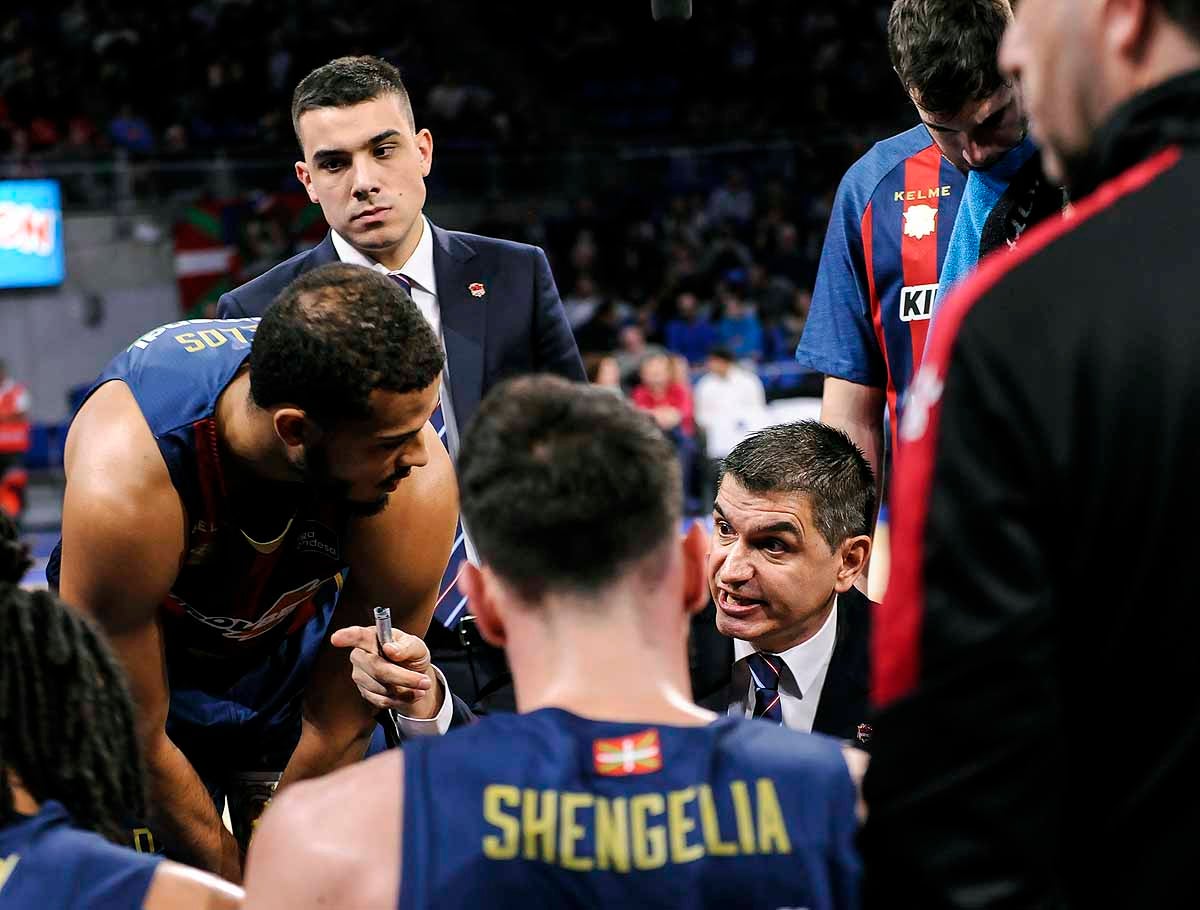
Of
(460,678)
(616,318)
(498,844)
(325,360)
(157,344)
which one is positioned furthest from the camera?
(616,318)

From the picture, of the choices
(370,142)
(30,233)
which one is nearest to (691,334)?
(30,233)

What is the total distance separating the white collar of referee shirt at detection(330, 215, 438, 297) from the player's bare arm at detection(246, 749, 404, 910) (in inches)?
88.1

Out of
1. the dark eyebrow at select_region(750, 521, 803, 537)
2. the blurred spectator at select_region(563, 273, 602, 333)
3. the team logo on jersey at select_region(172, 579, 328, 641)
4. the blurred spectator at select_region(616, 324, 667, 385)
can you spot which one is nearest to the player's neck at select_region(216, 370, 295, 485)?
the team logo on jersey at select_region(172, 579, 328, 641)

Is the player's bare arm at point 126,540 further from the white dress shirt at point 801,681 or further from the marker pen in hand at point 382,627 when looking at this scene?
the white dress shirt at point 801,681

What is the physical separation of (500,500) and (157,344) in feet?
4.97

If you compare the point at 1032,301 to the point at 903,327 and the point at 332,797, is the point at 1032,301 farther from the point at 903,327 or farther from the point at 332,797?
the point at 903,327

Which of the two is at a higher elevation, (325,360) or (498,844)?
(325,360)

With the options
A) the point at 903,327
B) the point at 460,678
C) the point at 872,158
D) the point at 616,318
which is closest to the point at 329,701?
the point at 460,678

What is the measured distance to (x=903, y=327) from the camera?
3146mm

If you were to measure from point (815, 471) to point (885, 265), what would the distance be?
464 mm

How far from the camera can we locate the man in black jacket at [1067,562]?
3.66 feet

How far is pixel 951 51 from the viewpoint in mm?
2592

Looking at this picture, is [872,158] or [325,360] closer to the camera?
[325,360]

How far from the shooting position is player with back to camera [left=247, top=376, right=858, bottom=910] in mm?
1434
